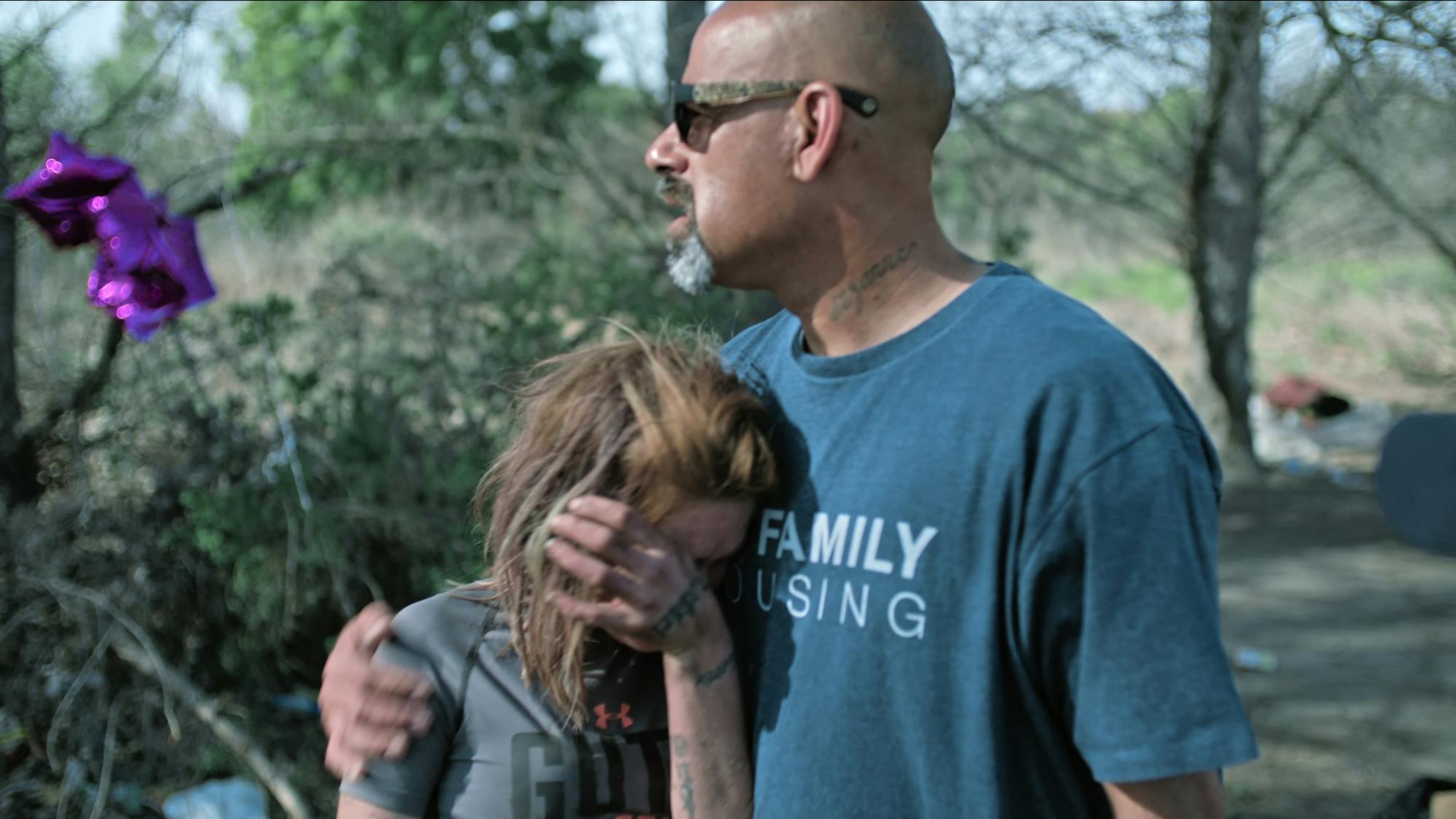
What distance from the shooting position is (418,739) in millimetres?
1510

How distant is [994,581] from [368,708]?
0.79 meters

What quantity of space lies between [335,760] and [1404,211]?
6.84 m

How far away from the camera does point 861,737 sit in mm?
1347

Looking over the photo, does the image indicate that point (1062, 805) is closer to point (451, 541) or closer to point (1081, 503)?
point (1081, 503)

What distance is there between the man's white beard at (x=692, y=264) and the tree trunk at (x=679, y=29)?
2.67 metres

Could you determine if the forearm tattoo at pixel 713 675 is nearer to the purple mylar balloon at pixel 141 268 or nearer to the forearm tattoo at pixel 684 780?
the forearm tattoo at pixel 684 780

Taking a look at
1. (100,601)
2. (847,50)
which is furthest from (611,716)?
(100,601)

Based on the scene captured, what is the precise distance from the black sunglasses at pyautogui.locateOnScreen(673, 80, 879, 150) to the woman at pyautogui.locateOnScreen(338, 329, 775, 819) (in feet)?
0.98

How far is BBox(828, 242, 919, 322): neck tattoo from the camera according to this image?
1497 mm

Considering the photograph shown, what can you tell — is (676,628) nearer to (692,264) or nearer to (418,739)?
(418,739)

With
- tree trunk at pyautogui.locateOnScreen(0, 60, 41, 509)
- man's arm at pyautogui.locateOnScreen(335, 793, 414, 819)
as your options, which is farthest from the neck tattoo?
tree trunk at pyautogui.locateOnScreen(0, 60, 41, 509)

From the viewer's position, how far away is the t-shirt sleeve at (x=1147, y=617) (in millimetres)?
1167

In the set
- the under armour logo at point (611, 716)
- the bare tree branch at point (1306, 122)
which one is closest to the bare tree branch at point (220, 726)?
the under armour logo at point (611, 716)

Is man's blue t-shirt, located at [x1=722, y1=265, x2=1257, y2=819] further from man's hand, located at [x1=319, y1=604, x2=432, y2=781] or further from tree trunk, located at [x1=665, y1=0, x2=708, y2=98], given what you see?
tree trunk, located at [x1=665, y1=0, x2=708, y2=98]
